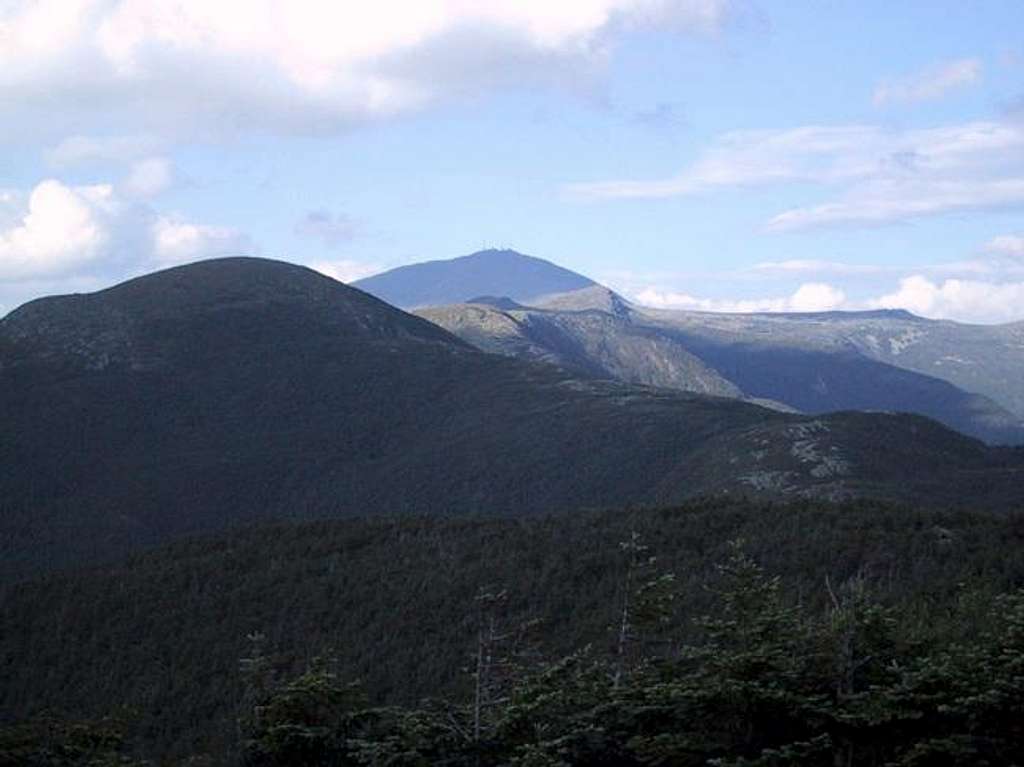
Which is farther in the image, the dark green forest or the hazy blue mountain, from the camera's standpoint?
the hazy blue mountain

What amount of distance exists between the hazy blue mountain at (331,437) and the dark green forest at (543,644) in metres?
32.6

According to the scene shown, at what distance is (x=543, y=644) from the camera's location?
42375mm

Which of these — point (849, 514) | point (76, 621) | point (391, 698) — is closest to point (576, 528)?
point (849, 514)

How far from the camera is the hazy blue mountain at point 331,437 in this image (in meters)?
109

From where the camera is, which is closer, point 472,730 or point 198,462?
point 472,730

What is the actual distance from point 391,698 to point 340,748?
92.8 feet

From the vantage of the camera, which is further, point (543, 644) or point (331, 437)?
point (331, 437)

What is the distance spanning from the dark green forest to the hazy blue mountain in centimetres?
3262

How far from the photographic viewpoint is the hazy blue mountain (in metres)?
109

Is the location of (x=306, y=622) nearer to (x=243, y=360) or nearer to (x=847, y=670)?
(x=847, y=670)

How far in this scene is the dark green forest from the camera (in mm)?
14367

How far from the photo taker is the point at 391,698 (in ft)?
144

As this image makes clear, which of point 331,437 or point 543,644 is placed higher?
point 331,437

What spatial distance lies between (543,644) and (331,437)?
121335 millimetres
